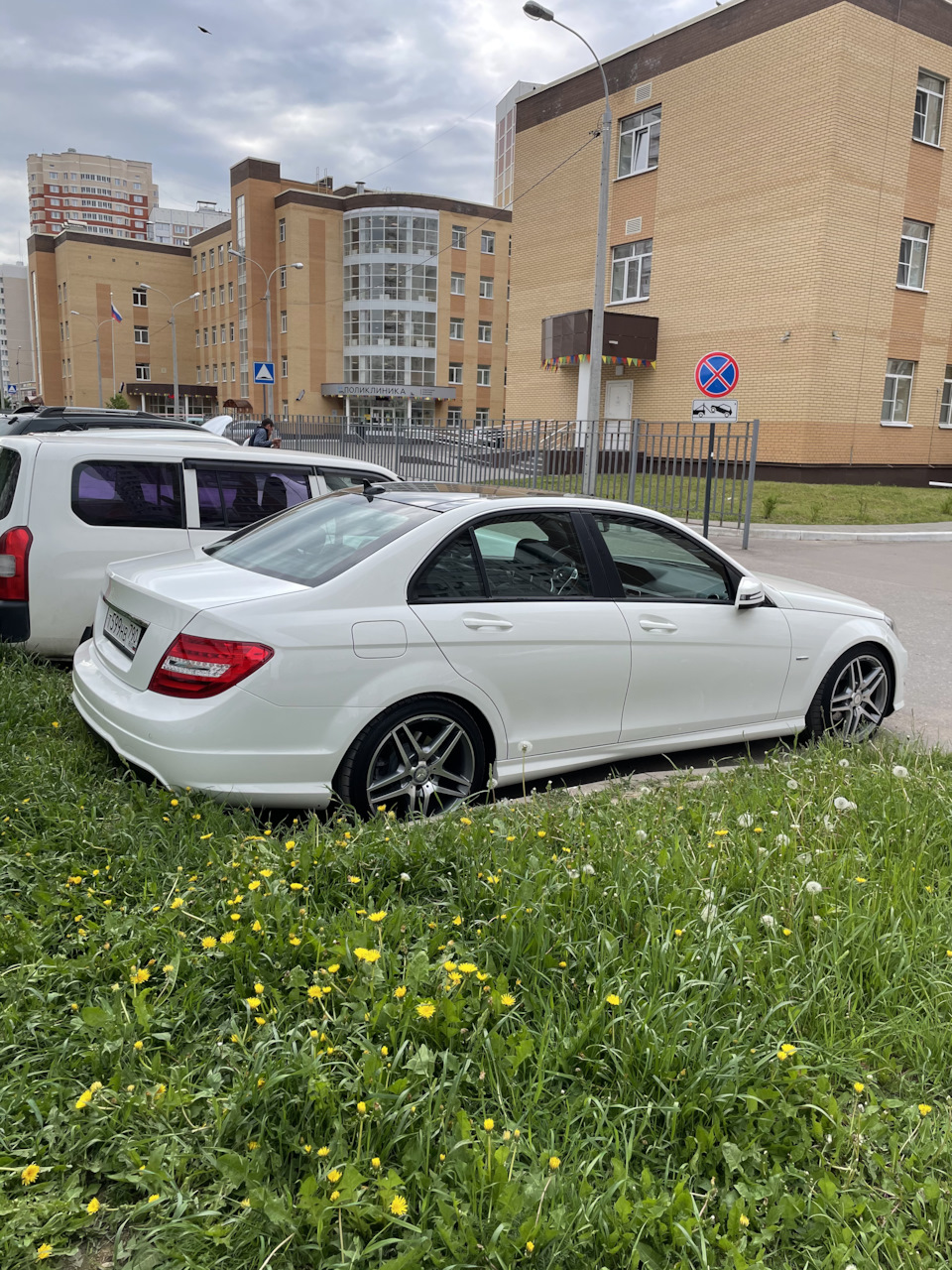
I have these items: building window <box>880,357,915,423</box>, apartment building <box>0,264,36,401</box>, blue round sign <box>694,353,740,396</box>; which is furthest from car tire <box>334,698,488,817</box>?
apartment building <box>0,264,36,401</box>

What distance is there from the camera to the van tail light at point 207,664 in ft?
12.6

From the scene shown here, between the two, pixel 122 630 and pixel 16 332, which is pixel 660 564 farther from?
pixel 16 332

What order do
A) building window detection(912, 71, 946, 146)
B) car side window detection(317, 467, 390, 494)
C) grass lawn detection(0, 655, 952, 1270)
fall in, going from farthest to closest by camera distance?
building window detection(912, 71, 946, 146), car side window detection(317, 467, 390, 494), grass lawn detection(0, 655, 952, 1270)

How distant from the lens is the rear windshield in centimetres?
437

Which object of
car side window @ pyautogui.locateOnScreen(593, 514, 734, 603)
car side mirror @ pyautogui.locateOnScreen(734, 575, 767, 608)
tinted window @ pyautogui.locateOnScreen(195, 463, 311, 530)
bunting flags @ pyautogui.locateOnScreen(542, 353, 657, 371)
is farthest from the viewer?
bunting flags @ pyautogui.locateOnScreen(542, 353, 657, 371)

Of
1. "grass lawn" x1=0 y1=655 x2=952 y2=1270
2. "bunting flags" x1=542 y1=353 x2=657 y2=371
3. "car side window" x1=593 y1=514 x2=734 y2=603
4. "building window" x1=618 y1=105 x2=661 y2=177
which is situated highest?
"building window" x1=618 y1=105 x2=661 y2=177

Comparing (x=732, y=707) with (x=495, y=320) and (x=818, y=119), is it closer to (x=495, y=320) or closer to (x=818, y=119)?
(x=818, y=119)

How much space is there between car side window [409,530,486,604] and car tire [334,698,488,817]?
47 cm

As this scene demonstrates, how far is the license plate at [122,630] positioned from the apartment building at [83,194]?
165567mm

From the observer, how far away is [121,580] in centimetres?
454

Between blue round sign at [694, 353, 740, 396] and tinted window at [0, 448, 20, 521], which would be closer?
tinted window at [0, 448, 20, 521]

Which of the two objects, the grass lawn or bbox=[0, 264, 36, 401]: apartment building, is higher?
bbox=[0, 264, 36, 401]: apartment building

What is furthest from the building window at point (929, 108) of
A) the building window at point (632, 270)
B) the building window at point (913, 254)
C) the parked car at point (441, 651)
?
the parked car at point (441, 651)

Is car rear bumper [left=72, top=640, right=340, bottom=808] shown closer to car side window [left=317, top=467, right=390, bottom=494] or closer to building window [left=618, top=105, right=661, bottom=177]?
car side window [left=317, top=467, right=390, bottom=494]
